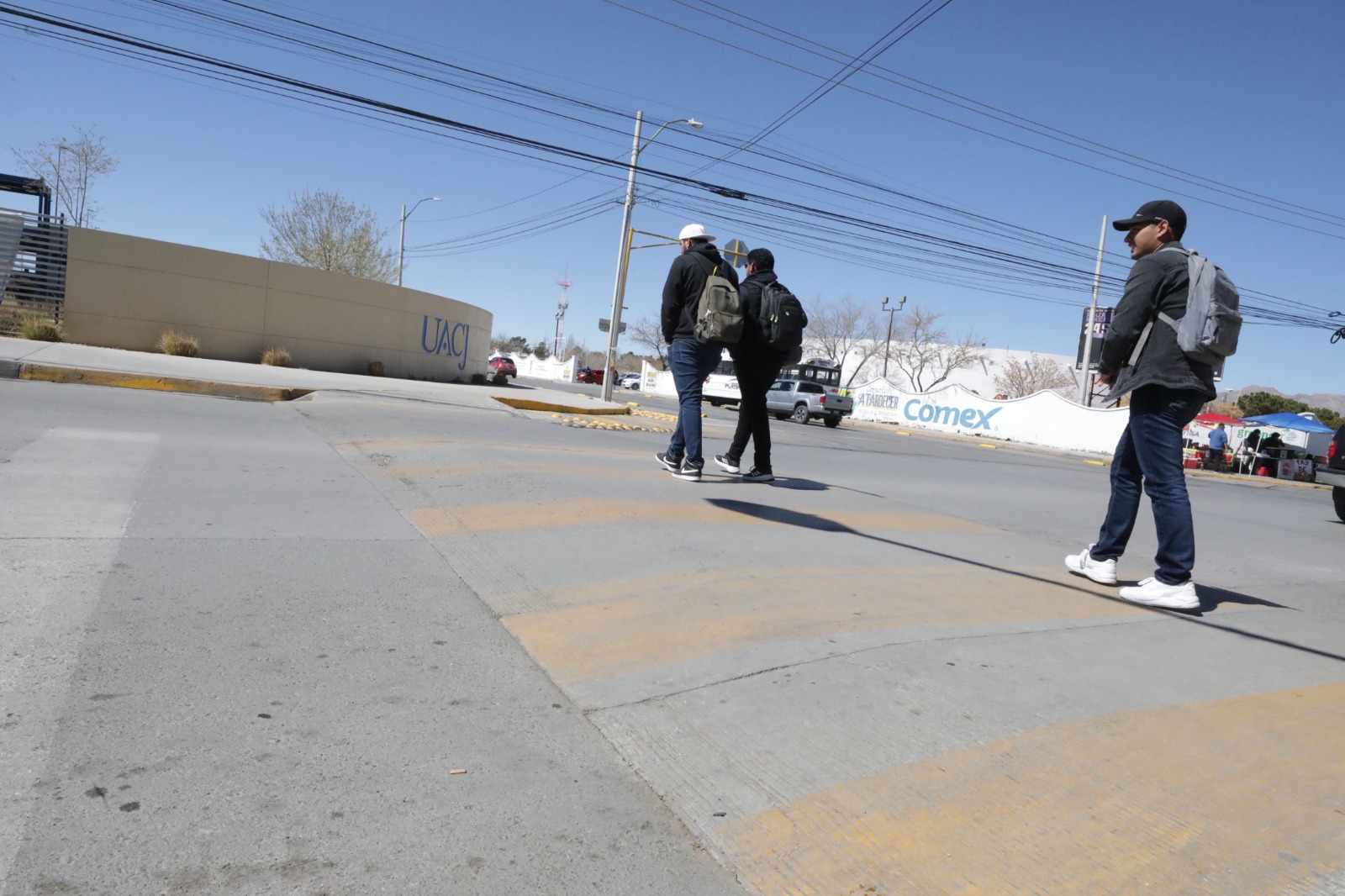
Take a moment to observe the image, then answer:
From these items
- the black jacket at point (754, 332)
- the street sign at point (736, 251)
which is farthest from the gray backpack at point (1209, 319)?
the street sign at point (736, 251)

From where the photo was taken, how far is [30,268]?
651 inches

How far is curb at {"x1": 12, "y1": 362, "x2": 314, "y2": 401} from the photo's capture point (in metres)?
10.9

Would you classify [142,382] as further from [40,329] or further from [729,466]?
[729,466]

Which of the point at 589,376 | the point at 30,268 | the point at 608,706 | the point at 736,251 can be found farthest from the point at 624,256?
the point at 589,376

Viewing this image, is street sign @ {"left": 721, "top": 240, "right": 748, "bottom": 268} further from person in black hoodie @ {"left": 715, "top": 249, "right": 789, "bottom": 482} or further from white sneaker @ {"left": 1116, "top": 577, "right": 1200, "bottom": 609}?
white sneaker @ {"left": 1116, "top": 577, "right": 1200, "bottom": 609}

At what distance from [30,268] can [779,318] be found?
55.3 feet

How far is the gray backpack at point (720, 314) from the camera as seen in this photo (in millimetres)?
5699

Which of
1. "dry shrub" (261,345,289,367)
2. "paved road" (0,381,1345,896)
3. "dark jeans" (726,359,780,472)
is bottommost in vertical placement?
"paved road" (0,381,1345,896)

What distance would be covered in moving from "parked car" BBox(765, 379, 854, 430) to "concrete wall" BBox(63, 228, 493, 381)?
14071 mm

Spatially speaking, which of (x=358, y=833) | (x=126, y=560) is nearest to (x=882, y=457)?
(x=126, y=560)

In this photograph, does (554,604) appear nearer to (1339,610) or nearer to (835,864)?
(835,864)

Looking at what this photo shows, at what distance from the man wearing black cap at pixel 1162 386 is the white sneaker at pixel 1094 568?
289mm

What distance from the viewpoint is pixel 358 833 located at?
1.99 metres

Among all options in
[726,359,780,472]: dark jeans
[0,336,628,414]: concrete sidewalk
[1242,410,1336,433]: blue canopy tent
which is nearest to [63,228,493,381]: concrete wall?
[0,336,628,414]: concrete sidewalk
